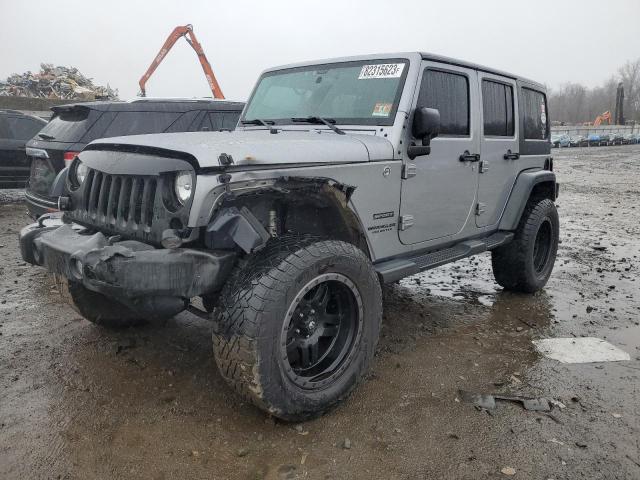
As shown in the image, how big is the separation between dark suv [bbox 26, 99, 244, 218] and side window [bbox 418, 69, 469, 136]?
2.90 meters

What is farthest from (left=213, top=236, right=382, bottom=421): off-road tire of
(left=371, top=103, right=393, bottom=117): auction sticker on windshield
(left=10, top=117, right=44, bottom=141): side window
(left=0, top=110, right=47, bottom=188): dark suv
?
(left=10, top=117, right=44, bottom=141): side window

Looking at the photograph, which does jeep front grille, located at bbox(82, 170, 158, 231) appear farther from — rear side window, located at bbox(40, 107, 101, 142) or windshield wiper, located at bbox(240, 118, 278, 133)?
rear side window, located at bbox(40, 107, 101, 142)

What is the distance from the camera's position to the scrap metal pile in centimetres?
2145

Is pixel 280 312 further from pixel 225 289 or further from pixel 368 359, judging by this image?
pixel 368 359

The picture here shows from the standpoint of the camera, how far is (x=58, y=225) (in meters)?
2.98

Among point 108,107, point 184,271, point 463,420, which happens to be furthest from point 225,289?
point 108,107

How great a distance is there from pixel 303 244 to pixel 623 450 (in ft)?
6.18

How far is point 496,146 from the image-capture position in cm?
427

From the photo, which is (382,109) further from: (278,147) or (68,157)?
(68,157)

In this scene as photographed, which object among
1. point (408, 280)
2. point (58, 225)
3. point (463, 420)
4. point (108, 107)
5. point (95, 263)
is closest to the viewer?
point (95, 263)

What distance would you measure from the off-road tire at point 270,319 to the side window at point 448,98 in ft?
4.87

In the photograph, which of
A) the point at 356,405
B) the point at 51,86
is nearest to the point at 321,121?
the point at 356,405

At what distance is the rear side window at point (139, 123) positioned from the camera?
19.8ft

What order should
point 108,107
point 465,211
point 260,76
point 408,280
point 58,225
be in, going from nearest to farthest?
point 58,225 < point 465,211 < point 260,76 < point 408,280 < point 108,107
